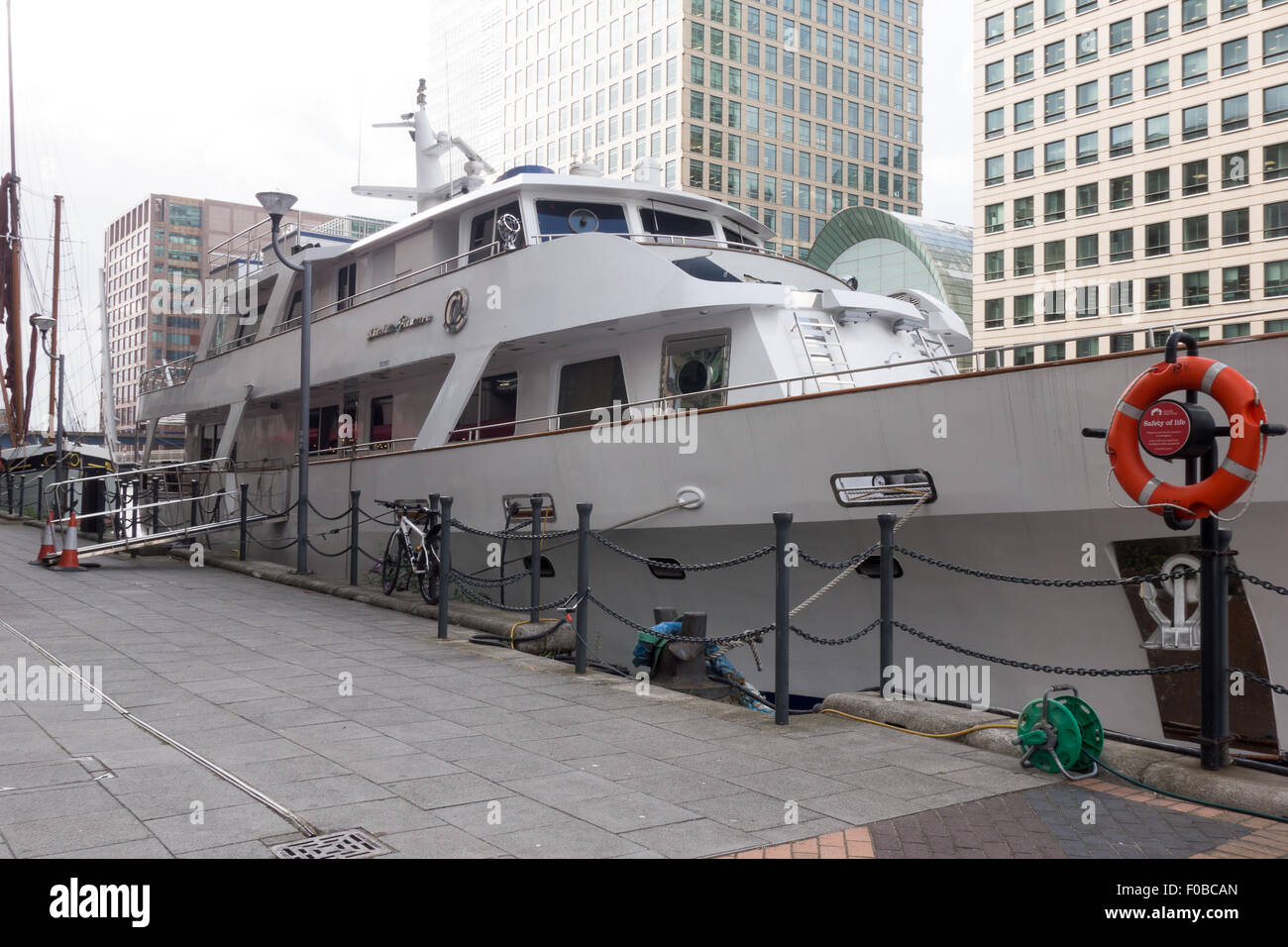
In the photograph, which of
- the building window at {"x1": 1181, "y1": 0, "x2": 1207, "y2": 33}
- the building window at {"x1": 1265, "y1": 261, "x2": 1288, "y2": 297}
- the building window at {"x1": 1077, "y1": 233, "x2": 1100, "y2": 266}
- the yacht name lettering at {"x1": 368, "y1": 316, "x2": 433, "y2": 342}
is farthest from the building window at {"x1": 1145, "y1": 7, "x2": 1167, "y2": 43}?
the yacht name lettering at {"x1": 368, "y1": 316, "x2": 433, "y2": 342}

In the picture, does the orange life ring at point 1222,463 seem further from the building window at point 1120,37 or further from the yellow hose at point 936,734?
the building window at point 1120,37

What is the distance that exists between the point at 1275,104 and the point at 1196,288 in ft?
24.3

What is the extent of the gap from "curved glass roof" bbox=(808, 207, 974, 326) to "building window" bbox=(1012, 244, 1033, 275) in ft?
10.2

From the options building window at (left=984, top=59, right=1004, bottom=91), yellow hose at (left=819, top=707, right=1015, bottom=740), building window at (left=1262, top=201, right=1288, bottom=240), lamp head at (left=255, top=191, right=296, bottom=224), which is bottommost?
yellow hose at (left=819, top=707, right=1015, bottom=740)

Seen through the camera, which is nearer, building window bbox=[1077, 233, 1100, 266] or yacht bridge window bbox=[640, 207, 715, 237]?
yacht bridge window bbox=[640, 207, 715, 237]

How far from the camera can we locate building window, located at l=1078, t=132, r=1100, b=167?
4956 centimetres

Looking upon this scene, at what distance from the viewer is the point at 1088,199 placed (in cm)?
4975

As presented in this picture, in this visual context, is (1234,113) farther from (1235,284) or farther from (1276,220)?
(1235,284)

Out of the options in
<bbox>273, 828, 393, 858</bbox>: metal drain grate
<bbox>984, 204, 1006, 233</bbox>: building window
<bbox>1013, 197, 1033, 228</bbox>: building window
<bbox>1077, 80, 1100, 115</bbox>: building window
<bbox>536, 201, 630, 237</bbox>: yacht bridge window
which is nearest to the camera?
<bbox>273, 828, 393, 858</bbox>: metal drain grate

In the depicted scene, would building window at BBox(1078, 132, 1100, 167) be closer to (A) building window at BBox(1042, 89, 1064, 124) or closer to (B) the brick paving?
(A) building window at BBox(1042, 89, 1064, 124)

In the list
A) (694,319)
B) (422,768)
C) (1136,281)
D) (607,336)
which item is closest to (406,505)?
(607,336)

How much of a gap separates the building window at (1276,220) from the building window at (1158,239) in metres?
3.96

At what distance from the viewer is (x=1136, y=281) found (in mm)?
47469
